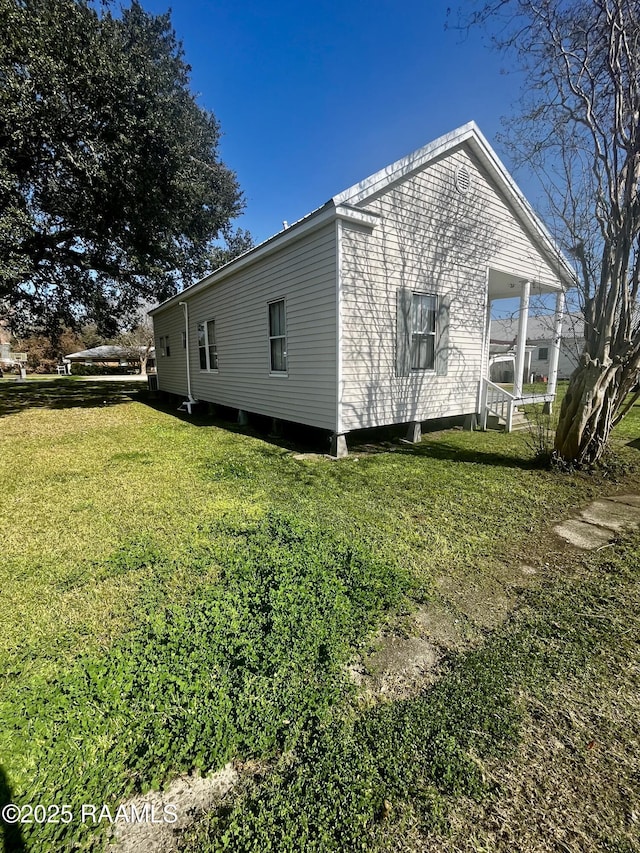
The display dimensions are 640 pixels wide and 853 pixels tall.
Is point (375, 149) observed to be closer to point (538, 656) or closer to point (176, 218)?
point (176, 218)

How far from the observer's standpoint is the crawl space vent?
7328 mm

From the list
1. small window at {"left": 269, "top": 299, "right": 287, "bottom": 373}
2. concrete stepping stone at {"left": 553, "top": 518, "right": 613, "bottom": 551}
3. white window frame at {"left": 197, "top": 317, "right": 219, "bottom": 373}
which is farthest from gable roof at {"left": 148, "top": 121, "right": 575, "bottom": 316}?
concrete stepping stone at {"left": 553, "top": 518, "right": 613, "bottom": 551}

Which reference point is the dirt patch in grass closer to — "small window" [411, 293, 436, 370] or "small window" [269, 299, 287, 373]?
"small window" [411, 293, 436, 370]

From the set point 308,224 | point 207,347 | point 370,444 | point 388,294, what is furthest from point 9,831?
point 207,347

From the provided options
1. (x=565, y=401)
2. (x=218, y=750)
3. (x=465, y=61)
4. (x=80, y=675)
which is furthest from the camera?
(x=465, y=61)

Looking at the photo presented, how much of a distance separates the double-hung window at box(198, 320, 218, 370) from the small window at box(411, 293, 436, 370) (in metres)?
5.83

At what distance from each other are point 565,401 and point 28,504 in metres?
7.14

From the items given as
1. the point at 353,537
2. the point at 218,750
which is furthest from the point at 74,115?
the point at 218,750

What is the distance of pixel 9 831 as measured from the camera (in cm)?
128

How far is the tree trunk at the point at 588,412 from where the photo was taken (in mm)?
5164

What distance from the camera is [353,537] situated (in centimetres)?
343

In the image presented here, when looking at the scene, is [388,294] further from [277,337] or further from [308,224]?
[277,337]

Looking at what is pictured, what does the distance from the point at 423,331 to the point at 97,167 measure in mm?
9172

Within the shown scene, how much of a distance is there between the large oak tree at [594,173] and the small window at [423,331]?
228 centimetres
